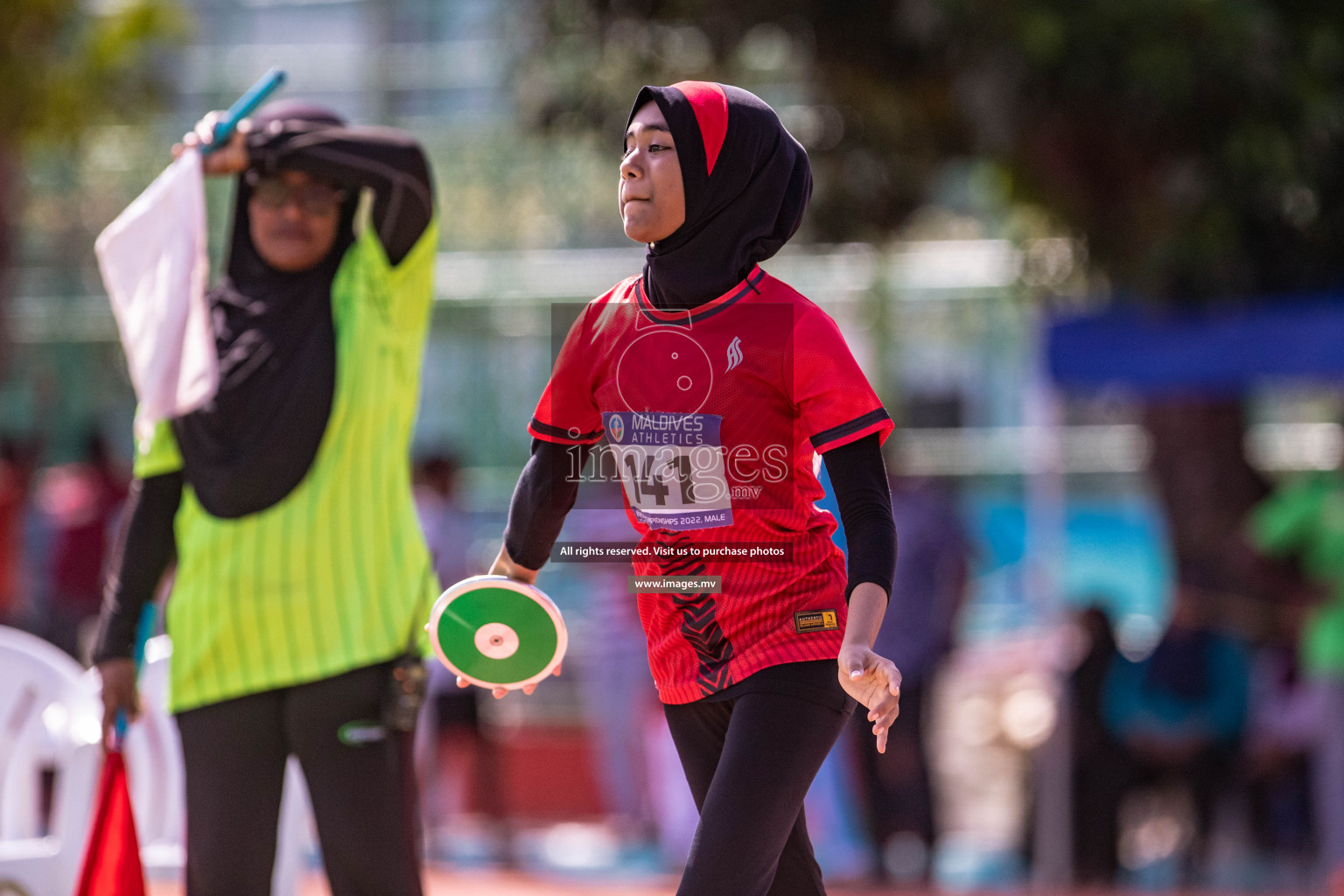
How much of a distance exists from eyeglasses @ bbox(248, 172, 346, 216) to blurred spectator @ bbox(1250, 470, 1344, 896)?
4.37m

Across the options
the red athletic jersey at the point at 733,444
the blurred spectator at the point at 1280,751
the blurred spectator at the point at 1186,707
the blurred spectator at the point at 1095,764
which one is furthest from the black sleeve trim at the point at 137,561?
the blurred spectator at the point at 1280,751

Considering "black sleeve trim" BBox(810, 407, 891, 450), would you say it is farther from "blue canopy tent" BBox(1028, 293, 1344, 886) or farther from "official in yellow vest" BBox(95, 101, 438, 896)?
"blue canopy tent" BBox(1028, 293, 1344, 886)

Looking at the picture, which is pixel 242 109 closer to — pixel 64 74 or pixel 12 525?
pixel 12 525

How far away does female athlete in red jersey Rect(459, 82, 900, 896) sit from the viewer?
2.48 m

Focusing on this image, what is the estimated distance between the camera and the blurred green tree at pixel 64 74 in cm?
1110

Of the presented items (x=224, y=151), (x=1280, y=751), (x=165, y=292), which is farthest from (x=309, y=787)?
(x=1280, y=751)

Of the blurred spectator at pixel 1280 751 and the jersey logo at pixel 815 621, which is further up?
the jersey logo at pixel 815 621

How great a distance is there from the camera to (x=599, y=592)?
8070 millimetres

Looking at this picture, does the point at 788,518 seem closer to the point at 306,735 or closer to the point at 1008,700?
the point at 306,735

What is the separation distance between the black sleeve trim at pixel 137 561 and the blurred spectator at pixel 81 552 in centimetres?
566

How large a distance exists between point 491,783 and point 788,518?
587 cm

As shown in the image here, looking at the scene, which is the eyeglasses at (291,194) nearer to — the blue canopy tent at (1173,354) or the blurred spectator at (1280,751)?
the blue canopy tent at (1173,354)

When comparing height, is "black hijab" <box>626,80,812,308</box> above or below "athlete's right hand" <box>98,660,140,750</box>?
above

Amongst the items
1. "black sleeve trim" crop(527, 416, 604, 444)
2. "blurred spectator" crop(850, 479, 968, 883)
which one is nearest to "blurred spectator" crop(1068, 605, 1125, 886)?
"blurred spectator" crop(850, 479, 968, 883)
